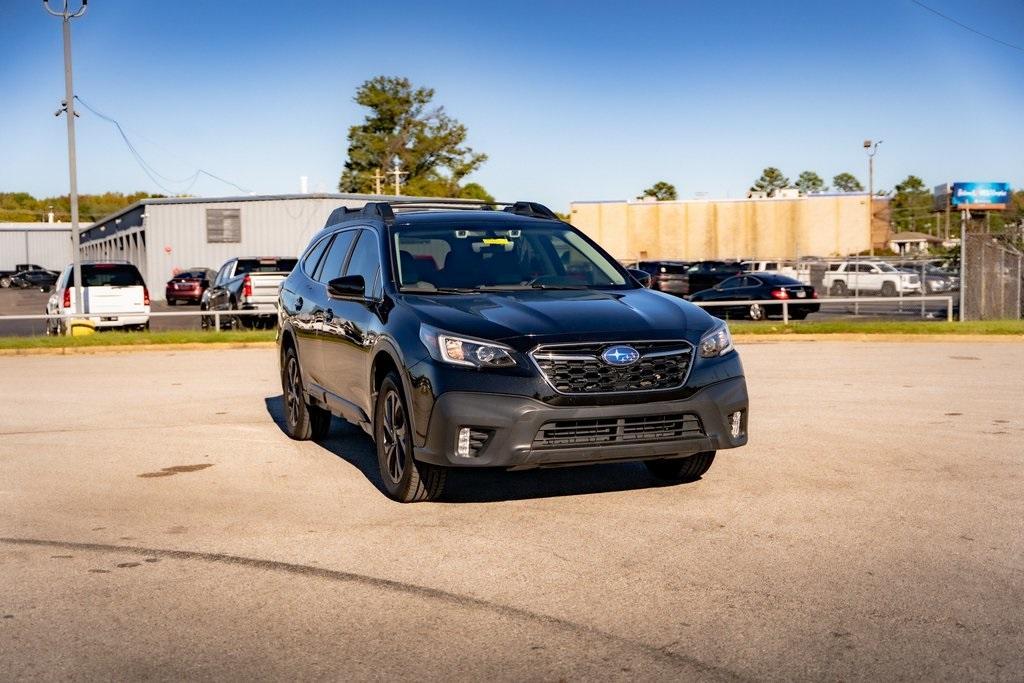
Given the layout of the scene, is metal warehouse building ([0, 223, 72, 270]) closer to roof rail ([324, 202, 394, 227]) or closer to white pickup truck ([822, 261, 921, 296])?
white pickup truck ([822, 261, 921, 296])

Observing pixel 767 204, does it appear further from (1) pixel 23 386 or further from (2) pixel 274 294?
(1) pixel 23 386

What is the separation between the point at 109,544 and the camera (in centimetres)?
659

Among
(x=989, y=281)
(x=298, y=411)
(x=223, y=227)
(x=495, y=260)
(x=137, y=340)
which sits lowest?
(x=137, y=340)

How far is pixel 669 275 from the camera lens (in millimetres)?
46094

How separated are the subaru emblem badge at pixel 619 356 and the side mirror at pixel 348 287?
1952mm

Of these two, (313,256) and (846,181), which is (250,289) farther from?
(846,181)

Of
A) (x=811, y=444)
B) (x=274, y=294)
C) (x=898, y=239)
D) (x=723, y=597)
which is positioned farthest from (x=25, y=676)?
(x=898, y=239)

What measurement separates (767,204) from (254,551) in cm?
7285

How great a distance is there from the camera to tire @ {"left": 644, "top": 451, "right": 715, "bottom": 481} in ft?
26.0

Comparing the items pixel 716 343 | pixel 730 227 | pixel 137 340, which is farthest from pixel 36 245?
pixel 716 343

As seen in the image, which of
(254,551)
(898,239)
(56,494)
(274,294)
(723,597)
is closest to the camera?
(723,597)

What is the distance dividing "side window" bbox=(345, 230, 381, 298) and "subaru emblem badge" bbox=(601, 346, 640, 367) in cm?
191

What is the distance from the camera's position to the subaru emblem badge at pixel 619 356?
22.8 ft

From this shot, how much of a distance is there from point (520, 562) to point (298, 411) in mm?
4711
